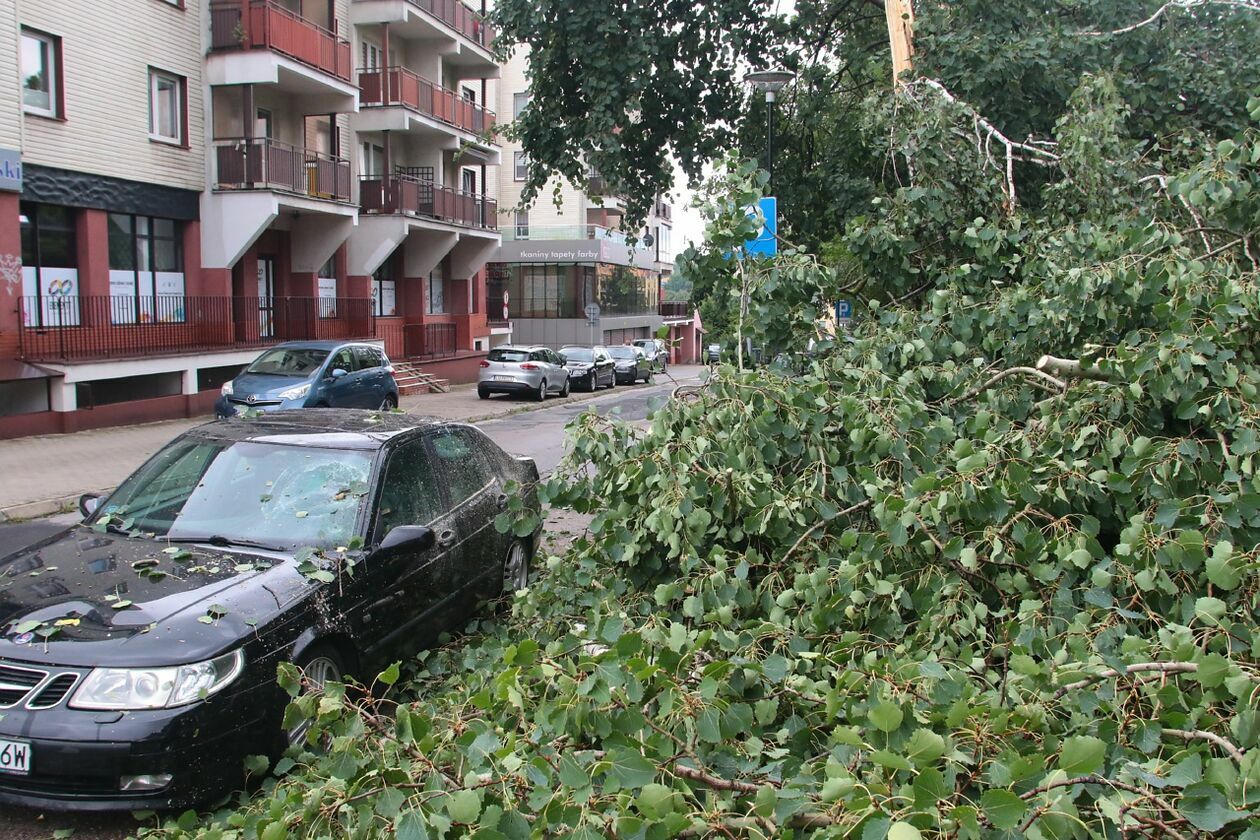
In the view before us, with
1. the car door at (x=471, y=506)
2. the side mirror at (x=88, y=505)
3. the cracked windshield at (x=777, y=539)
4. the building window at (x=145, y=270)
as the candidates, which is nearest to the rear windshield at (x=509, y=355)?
the building window at (x=145, y=270)

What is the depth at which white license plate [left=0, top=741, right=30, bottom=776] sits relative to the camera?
3.81 metres

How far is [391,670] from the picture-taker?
283 cm

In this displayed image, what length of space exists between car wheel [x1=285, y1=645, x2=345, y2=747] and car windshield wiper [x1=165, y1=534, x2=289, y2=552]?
2.01ft

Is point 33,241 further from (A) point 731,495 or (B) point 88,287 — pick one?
(A) point 731,495

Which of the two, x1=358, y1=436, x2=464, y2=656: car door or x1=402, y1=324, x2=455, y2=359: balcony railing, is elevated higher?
x1=402, y1=324, x2=455, y2=359: balcony railing

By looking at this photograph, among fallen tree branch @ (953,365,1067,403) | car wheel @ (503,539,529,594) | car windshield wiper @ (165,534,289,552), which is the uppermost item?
fallen tree branch @ (953,365,1067,403)

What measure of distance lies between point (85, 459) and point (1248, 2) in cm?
1610

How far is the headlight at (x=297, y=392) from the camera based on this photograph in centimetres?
1697

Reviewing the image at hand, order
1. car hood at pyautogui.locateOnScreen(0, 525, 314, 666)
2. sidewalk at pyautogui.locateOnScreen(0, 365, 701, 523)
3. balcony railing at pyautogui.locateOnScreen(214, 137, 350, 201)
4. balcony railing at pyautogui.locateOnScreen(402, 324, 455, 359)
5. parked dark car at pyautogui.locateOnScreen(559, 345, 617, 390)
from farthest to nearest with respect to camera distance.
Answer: parked dark car at pyautogui.locateOnScreen(559, 345, 617, 390) → balcony railing at pyautogui.locateOnScreen(402, 324, 455, 359) → balcony railing at pyautogui.locateOnScreen(214, 137, 350, 201) → sidewalk at pyautogui.locateOnScreen(0, 365, 701, 523) → car hood at pyautogui.locateOnScreen(0, 525, 314, 666)

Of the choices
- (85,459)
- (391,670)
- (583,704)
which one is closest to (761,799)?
(583,704)

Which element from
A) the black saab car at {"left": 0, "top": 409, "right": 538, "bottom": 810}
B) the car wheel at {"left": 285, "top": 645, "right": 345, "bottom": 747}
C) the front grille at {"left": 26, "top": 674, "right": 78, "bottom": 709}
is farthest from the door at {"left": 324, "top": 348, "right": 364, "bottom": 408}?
the front grille at {"left": 26, "top": 674, "right": 78, "bottom": 709}

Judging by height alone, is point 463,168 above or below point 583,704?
above

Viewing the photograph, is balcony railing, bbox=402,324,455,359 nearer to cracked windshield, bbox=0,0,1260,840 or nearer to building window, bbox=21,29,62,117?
building window, bbox=21,29,62,117

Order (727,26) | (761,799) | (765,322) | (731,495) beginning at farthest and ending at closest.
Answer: (727,26), (765,322), (731,495), (761,799)
